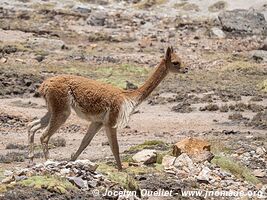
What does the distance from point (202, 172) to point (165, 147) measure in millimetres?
4321

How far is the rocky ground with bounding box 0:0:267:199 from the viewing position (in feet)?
33.4

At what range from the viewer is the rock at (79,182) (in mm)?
8984

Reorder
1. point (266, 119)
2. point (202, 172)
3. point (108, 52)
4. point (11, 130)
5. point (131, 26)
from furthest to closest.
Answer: point (131, 26), point (108, 52), point (266, 119), point (11, 130), point (202, 172)

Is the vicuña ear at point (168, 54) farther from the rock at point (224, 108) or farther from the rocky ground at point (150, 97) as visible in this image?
the rock at point (224, 108)

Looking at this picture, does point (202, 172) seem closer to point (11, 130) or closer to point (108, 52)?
point (11, 130)

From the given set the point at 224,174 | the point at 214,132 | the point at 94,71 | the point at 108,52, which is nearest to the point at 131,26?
the point at 108,52

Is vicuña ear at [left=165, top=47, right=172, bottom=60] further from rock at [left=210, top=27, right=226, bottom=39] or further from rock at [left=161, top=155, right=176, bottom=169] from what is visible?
rock at [left=210, top=27, right=226, bottom=39]

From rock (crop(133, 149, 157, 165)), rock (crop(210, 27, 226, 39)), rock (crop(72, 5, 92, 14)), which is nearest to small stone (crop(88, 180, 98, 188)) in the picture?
rock (crop(133, 149, 157, 165))

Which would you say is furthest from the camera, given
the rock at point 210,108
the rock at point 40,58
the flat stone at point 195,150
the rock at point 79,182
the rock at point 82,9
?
the rock at point 82,9

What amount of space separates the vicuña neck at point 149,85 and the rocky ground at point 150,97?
1212 mm

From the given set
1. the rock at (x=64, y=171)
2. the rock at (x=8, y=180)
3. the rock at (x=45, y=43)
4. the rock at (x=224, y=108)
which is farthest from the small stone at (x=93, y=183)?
the rock at (x=45, y=43)

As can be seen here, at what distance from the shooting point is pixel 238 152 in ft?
47.0

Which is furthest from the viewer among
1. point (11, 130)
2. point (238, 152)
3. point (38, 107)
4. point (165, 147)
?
point (38, 107)

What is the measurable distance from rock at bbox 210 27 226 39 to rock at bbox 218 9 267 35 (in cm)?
78
